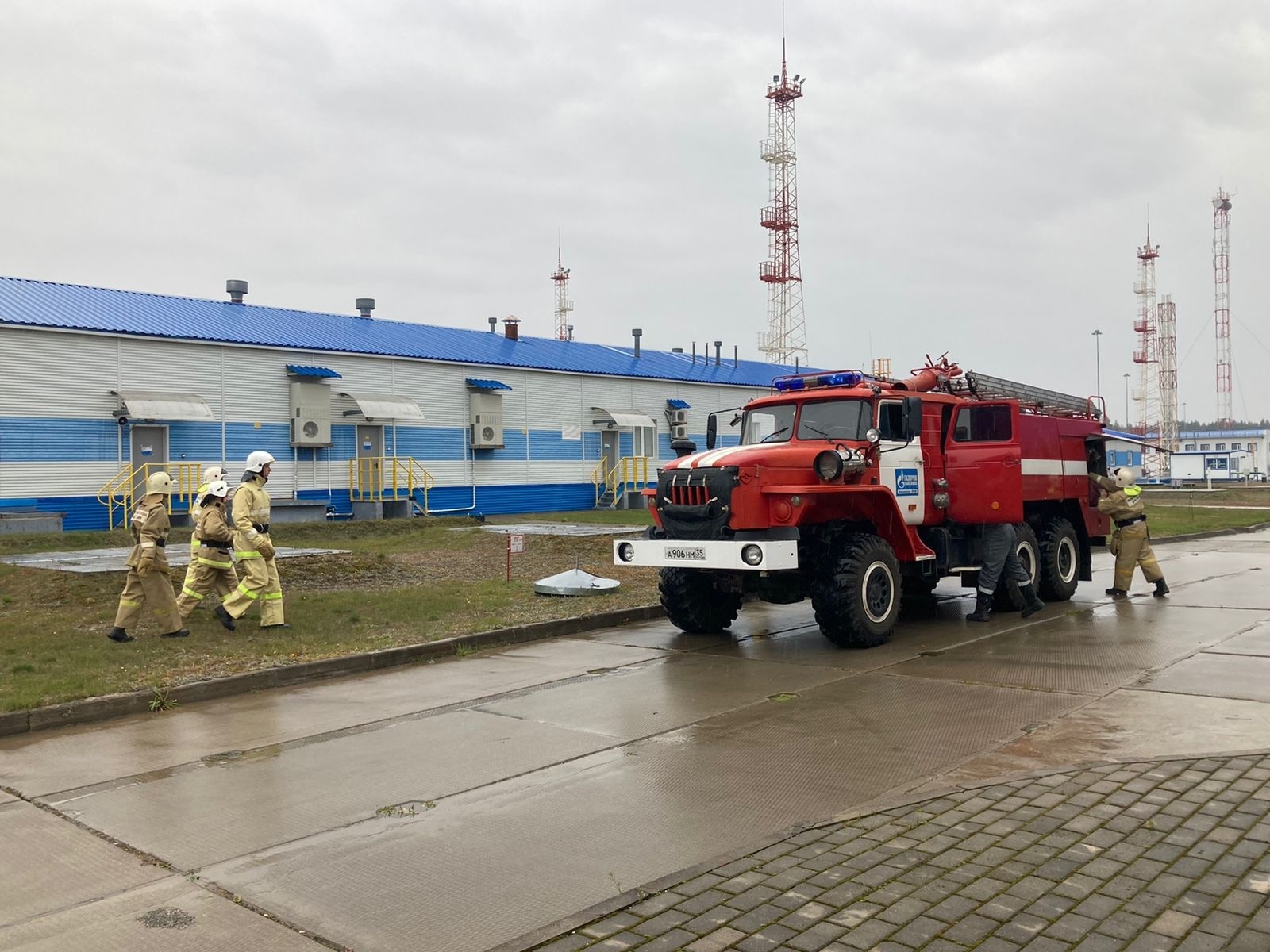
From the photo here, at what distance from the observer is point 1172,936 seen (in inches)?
148

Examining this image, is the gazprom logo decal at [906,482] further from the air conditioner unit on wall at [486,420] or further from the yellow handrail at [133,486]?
the air conditioner unit on wall at [486,420]

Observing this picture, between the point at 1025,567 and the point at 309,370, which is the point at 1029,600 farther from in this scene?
the point at 309,370

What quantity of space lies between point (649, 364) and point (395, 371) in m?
12.4

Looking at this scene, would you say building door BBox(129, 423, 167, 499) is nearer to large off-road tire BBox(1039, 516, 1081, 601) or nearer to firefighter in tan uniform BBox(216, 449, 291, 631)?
firefighter in tan uniform BBox(216, 449, 291, 631)

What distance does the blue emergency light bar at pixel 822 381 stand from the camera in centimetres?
1142

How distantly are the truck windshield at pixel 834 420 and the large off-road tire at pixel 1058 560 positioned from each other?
4019 millimetres

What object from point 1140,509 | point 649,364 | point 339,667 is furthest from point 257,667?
point 649,364

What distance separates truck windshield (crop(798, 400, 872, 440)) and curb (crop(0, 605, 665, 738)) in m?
3.21

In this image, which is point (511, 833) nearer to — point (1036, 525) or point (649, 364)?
point (1036, 525)

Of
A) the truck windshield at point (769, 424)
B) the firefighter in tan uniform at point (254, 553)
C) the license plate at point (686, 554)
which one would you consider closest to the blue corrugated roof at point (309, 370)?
the firefighter in tan uniform at point (254, 553)

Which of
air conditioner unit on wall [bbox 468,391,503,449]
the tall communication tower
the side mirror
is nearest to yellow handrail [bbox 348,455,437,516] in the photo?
air conditioner unit on wall [bbox 468,391,503,449]

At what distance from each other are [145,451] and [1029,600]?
760 inches

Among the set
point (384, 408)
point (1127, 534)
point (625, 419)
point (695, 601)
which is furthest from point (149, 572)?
point (625, 419)

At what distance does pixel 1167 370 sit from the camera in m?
88.9
